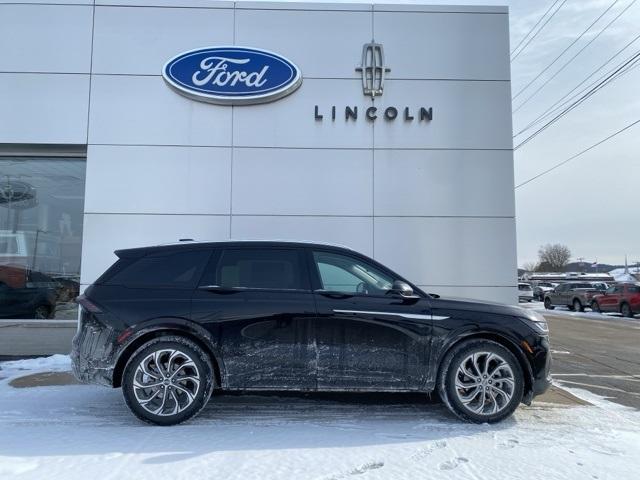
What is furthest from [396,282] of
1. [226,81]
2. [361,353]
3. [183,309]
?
[226,81]

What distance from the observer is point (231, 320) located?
5000 mm

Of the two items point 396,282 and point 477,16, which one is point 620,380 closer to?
point 396,282

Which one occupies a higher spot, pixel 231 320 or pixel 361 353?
pixel 231 320

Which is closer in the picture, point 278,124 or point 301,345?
point 301,345

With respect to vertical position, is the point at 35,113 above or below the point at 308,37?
below

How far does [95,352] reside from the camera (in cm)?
498

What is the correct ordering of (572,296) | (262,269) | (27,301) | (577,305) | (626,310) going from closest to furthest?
(262,269), (27,301), (626,310), (577,305), (572,296)

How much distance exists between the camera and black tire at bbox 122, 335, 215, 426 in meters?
4.87

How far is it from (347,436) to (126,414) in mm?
2361

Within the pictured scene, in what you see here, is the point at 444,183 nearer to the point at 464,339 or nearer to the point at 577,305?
the point at 464,339

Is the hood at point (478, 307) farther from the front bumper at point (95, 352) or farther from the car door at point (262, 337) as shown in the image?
the front bumper at point (95, 352)

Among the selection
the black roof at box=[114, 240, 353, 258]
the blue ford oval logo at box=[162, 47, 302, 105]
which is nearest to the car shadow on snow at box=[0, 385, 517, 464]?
the black roof at box=[114, 240, 353, 258]

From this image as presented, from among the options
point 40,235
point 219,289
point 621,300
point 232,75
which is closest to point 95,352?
point 219,289

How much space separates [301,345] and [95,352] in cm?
198
